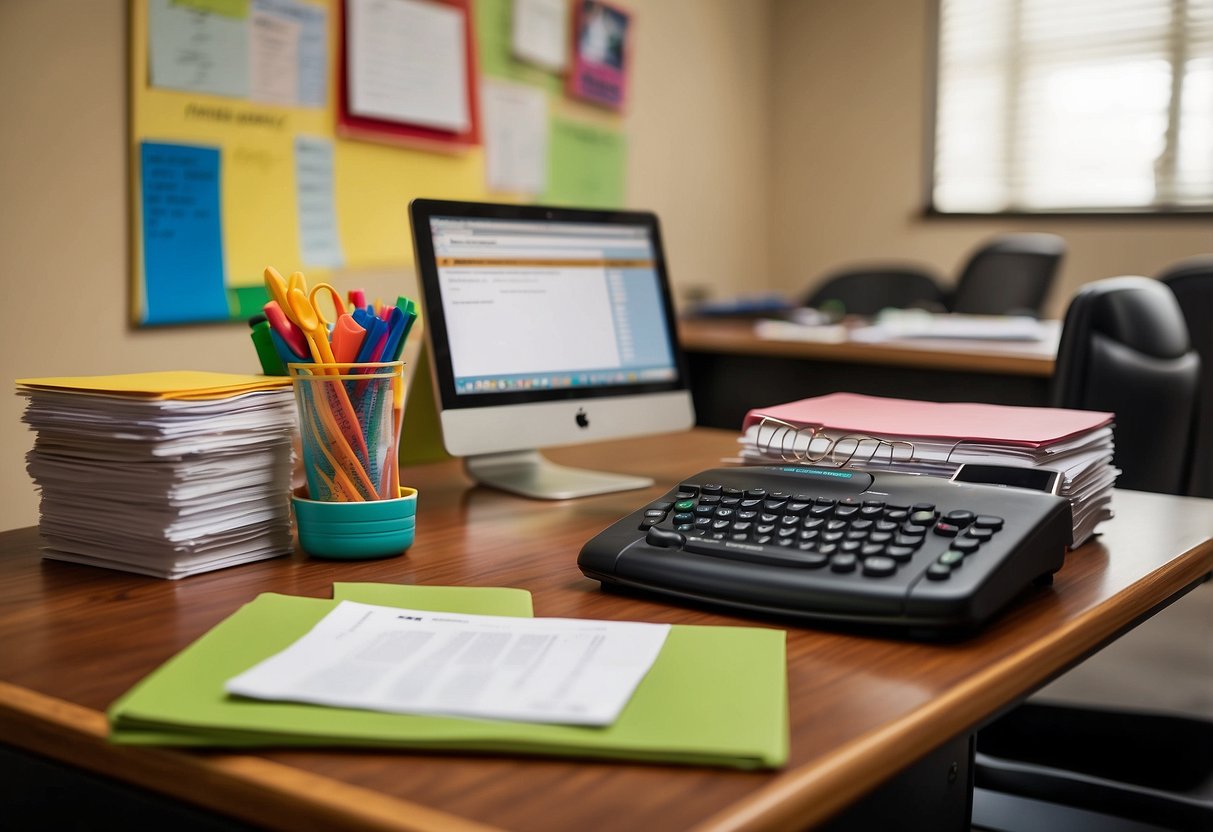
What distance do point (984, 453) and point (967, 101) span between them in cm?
335

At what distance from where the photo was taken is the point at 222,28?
2168 mm

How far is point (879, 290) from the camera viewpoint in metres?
3.53

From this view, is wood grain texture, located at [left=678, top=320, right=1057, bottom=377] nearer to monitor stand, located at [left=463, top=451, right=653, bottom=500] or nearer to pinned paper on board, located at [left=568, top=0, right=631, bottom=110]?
pinned paper on board, located at [left=568, top=0, right=631, bottom=110]

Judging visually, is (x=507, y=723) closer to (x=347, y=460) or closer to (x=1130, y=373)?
(x=347, y=460)

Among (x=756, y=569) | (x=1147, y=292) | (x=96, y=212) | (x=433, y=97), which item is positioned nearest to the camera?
(x=756, y=569)

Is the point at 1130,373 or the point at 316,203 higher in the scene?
the point at 316,203

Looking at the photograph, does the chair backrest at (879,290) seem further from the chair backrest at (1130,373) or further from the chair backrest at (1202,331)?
the chair backrest at (1130,373)

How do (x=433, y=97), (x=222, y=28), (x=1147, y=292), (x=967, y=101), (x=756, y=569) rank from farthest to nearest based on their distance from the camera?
(x=967, y=101) → (x=433, y=97) → (x=222, y=28) → (x=1147, y=292) → (x=756, y=569)

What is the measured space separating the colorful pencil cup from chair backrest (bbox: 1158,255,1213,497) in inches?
52.0

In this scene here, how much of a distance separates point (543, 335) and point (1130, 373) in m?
0.76

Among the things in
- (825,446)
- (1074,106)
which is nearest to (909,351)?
(825,446)

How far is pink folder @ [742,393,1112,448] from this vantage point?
1.00 meters

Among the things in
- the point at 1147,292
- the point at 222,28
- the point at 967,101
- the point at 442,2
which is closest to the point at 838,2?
the point at 967,101

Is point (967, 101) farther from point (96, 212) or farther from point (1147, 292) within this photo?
point (96, 212)
